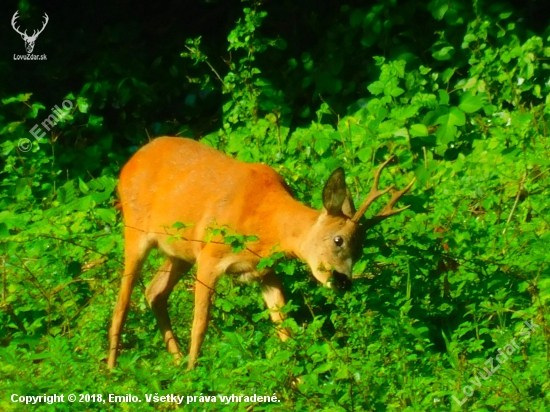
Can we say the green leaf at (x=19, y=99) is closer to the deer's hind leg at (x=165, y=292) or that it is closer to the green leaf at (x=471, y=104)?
the deer's hind leg at (x=165, y=292)

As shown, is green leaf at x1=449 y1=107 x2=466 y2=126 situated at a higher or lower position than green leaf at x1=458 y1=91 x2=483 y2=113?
lower

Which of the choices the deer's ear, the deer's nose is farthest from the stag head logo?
the deer's nose

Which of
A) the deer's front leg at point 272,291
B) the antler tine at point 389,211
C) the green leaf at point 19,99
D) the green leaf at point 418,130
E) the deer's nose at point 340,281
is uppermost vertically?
the green leaf at point 418,130

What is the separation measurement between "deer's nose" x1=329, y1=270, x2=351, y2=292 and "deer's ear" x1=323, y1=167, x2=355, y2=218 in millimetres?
399

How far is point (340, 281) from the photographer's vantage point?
7.23 m

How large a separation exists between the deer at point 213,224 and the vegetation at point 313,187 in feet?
0.51

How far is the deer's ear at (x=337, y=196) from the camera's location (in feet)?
23.9

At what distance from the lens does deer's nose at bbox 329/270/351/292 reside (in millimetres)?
7203

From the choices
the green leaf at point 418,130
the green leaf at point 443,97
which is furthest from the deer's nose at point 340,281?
the green leaf at point 443,97

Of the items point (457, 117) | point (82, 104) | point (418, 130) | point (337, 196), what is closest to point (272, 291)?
point (337, 196)

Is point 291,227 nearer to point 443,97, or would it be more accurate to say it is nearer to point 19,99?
point 443,97

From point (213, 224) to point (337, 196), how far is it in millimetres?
779

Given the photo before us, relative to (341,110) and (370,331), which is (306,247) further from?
(341,110)

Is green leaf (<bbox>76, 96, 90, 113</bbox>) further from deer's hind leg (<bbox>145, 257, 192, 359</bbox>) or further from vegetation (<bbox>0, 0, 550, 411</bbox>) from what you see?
deer's hind leg (<bbox>145, 257, 192, 359</bbox>)
